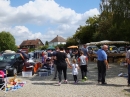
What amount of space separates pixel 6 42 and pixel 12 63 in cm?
8018

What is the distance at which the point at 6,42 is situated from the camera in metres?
93.9

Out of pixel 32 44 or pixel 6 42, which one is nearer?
pixel 6 42

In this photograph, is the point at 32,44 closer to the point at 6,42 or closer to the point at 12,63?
the point at 6,42

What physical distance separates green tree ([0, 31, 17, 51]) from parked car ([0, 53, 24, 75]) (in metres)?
77.1

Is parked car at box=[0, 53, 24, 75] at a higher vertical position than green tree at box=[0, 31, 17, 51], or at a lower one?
lower

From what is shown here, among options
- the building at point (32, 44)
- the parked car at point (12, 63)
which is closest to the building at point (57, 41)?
the building at point (32, 44)

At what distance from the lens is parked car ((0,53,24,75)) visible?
1544 centimetres

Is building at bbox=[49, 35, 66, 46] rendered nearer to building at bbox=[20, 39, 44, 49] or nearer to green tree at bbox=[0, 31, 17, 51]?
building at bbox=[20, 39, 44, 49]

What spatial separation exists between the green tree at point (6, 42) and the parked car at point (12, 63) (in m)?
77.1

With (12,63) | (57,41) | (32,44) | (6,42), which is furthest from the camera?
(57,41)

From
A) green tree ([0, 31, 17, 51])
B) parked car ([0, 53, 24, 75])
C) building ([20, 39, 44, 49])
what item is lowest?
parked car ([0, 53, 24, 75])

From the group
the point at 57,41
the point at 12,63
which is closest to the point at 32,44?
the point at 57,41

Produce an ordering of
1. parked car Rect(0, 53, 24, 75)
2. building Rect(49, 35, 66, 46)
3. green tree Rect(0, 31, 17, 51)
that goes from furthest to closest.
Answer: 1. building Rect(49, 35, 66, 46)
2. green tree Rect(0, 31, 17, 51)
3. parked car Rect(0, 53, 24, 75)

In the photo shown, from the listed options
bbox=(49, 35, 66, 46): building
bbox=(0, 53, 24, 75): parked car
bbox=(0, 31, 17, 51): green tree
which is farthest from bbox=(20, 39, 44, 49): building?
bbox=(0, 53, 24, 75): parked car
